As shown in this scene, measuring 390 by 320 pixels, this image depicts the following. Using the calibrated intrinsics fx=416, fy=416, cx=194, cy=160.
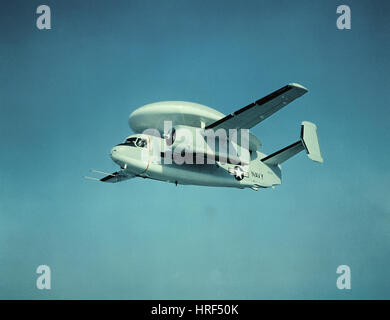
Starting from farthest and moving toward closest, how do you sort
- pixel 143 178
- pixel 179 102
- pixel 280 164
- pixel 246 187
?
pixel 280 164
pixel 246 187
pixel 143 178
pixel 179 102

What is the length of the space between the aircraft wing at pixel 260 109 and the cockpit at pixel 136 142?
10.5 feet

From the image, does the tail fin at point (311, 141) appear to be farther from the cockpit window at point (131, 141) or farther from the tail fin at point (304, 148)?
the cockpit window at point (131, 141)

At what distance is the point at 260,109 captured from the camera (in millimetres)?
19641

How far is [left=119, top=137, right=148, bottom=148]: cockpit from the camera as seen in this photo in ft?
65.5

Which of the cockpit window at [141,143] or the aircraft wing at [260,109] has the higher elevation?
the aircraft wing at [260,109]

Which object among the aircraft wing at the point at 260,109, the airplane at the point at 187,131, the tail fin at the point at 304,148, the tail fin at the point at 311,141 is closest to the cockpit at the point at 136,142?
the airplane at the point at 187,131

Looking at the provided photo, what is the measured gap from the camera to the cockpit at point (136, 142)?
20.0 m

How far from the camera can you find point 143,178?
2103 cm

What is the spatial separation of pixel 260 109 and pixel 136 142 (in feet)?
20.1

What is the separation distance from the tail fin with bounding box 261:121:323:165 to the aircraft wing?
4064 mm
